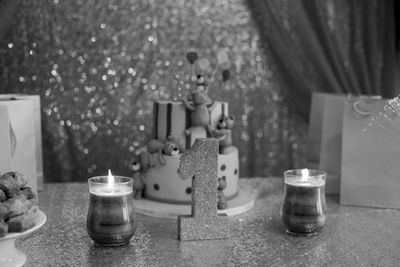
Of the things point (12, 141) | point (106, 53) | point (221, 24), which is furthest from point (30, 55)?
point (221, 24)

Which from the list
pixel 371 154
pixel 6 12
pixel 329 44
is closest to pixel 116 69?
pixel 6 12

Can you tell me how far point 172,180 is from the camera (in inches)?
52.4

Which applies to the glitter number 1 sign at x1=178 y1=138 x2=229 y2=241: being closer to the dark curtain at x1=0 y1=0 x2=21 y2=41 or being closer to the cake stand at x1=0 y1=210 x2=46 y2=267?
the cake stand at x1=0 y1=210 x2=46 y2=267

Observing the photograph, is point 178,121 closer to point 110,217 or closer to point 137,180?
point 137,180

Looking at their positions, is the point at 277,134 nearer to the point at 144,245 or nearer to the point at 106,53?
the point at 106,53

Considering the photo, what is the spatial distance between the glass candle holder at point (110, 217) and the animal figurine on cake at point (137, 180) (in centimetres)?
26

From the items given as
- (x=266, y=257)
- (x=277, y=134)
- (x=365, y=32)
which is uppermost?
(x=365, y=32)

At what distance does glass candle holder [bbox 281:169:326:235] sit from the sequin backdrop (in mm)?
554

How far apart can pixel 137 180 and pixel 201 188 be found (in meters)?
0.27

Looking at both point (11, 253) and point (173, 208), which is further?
point (173, 208)

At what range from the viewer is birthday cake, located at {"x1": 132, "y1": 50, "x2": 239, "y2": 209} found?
133 centimetres

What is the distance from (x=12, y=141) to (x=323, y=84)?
3.04 ft

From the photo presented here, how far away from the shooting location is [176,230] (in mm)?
1212

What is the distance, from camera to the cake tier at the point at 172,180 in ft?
A: 4.36
